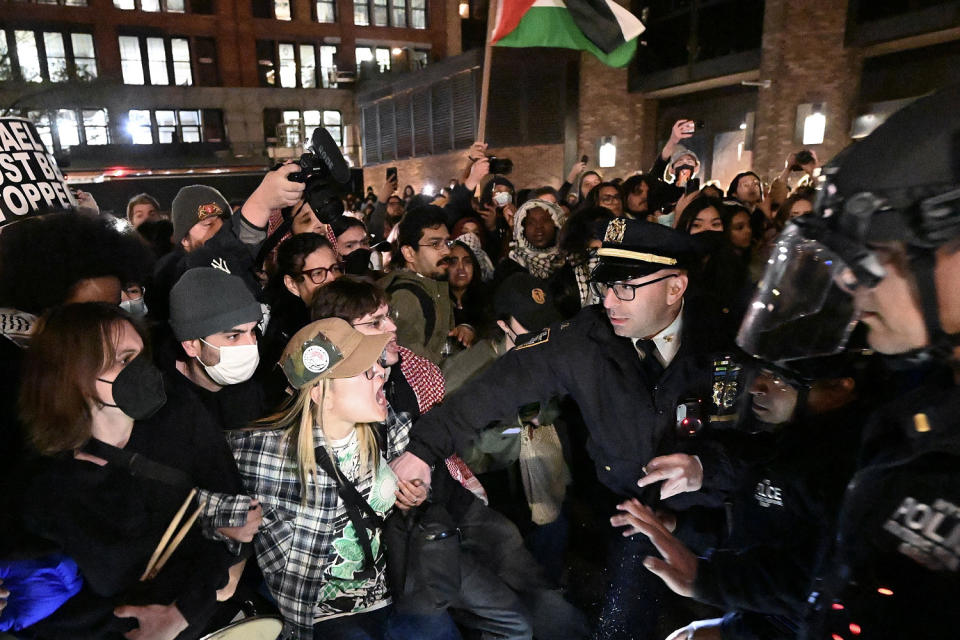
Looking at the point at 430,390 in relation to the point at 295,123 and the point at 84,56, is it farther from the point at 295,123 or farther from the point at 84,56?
the point at 84,56

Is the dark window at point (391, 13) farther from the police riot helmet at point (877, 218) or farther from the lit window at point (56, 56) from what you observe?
the police riot helmet at point (877, 218)

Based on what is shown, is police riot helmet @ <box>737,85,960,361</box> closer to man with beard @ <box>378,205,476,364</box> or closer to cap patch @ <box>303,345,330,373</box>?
cap patch @ <box>303,345,330,373</box>

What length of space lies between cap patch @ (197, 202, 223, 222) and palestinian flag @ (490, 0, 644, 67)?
9.32 feet

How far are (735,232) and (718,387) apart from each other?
3.01 meters

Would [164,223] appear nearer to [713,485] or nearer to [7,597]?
[7,597]

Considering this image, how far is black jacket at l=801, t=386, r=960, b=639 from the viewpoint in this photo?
1084 mm

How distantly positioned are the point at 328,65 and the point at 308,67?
42.7 inches

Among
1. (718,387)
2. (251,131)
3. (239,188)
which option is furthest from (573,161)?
(251,131)

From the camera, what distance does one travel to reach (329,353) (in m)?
2.25

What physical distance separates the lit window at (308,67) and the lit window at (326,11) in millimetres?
1650

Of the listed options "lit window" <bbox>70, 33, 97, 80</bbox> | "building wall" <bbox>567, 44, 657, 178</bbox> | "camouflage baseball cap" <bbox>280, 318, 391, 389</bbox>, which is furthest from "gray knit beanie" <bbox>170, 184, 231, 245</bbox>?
"lit window" <bbox>70, 33, 97, 80</bbox>

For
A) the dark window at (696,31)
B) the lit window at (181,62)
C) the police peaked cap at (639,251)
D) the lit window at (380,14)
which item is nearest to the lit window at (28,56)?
the lit window at (181,62)

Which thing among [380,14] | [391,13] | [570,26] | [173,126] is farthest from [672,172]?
[391,13]

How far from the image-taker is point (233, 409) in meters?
2.62
